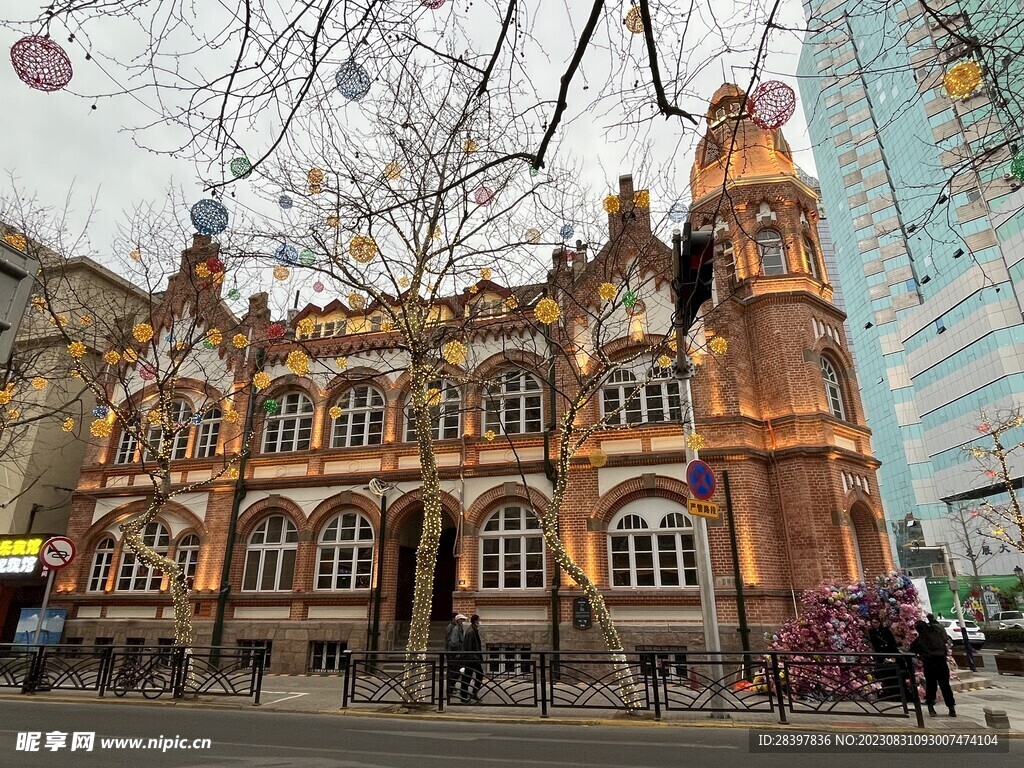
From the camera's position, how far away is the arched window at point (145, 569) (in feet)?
62.7

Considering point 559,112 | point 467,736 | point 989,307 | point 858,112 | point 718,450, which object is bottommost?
point 467,736

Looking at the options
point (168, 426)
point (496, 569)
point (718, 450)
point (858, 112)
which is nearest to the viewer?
point (168, 426)

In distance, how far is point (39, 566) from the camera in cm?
1866

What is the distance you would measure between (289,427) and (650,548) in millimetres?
12312

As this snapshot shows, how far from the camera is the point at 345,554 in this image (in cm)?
1806

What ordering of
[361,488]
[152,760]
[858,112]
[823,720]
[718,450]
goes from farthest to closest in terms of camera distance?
1. [858,112]
2. [361,488]
3. [718,450]
4. [823,720]
5. [152,760]

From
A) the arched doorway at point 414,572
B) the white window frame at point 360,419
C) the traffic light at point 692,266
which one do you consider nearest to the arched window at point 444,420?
the white window frame at point 360,419

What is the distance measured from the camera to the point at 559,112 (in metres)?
3.32

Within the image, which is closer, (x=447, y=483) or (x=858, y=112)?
(x=447, y=483)

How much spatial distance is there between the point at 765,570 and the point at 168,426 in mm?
14542

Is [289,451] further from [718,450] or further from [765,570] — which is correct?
[765,570]

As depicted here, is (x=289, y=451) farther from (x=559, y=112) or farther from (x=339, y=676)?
(x=559, y=112)

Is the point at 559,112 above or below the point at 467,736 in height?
above

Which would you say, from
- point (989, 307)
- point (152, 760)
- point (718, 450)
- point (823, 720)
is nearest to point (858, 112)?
point (989, 307)
